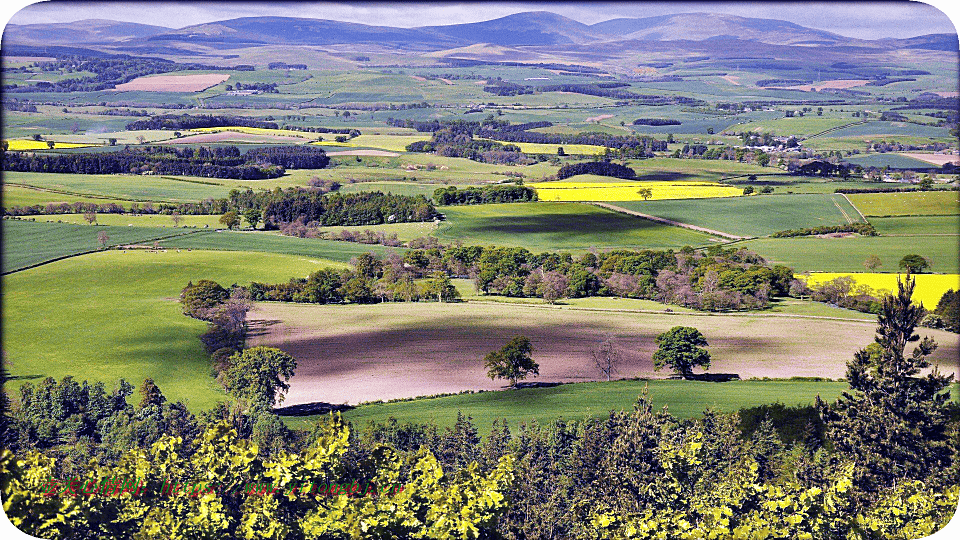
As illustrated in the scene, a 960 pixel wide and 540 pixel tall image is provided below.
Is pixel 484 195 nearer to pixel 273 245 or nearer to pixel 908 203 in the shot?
pixel 273 245

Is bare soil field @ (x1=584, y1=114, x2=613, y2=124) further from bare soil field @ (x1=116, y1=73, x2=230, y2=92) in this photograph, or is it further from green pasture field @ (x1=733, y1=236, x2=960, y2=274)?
bare soil field @ (x1=116, y1=73, x2=230, y2=92)

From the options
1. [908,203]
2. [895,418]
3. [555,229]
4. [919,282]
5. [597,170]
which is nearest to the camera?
[895,418]

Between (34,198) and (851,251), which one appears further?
(34,198)

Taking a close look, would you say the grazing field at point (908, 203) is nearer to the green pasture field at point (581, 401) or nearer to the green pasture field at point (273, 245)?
the green pasture field at point (581, 401)

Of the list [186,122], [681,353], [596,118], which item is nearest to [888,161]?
[596,118]

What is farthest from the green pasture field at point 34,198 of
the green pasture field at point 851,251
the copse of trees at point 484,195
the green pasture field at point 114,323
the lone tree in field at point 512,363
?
the green pasture field at point 851,251

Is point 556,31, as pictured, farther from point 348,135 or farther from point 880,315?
point 348,135

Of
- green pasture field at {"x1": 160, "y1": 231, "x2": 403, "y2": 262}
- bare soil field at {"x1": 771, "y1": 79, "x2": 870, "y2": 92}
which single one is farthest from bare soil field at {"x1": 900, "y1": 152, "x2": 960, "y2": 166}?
green pasture field at {"x1": 160, "y1": 231, "x2": 403, "y2": 262}
